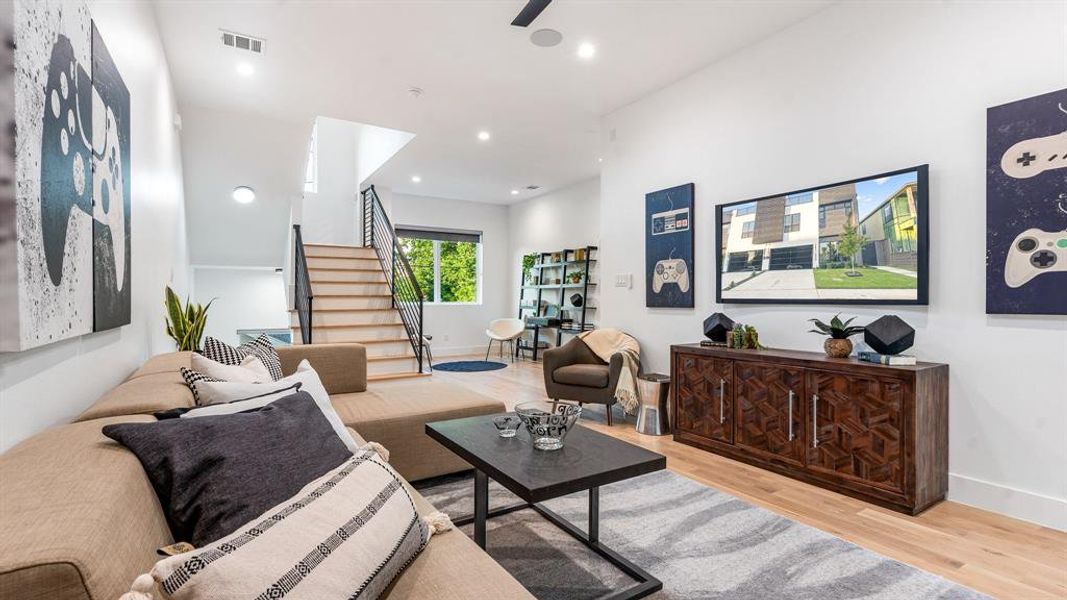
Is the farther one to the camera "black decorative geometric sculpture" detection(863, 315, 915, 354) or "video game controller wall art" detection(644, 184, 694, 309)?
"video game controller wall art" detection(644, 184, 694, 309)

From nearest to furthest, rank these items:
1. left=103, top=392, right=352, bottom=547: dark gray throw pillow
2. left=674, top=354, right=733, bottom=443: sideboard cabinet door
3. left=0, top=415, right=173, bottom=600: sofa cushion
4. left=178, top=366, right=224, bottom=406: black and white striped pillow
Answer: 1. left=0, top=415, right=173, bottom=600: sofa cushion
2. left=103, top=392, right=352, bottom=547: dark gray throw pillow
3. left=178, top=366, right=224, bottom=406: black and white striped pillow
4. left=674, top=354, right=733, bottom=443: sideboard cabinet door

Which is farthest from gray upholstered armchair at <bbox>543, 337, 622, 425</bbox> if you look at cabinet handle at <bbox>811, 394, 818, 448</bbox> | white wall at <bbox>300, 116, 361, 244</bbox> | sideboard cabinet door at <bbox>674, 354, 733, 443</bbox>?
white wall at <bbox>300, 116, 361, 244</bbox>

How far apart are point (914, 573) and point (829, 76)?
272cm

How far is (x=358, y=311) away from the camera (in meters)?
5.90

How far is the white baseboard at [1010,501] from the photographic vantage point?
2.25m

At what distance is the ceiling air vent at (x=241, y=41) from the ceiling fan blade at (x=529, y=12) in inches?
70.2

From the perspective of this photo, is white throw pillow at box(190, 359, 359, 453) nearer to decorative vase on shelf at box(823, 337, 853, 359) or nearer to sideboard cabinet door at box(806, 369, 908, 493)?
sideboard cabinet door at box(806, 369, 908, 493)

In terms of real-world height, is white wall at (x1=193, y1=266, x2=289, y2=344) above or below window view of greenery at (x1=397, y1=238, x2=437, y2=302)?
below

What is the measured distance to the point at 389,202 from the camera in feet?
25.8

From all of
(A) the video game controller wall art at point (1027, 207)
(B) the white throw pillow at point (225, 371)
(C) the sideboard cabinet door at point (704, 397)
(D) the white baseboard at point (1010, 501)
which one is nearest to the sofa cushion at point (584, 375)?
(C) the sideboard cabinet door at point (704, 397)

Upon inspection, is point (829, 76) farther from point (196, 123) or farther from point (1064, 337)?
point (196, 123)

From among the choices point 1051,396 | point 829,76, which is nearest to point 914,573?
point 1051,396

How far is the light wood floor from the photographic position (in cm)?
189

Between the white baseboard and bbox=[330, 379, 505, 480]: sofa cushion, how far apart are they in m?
2.41
